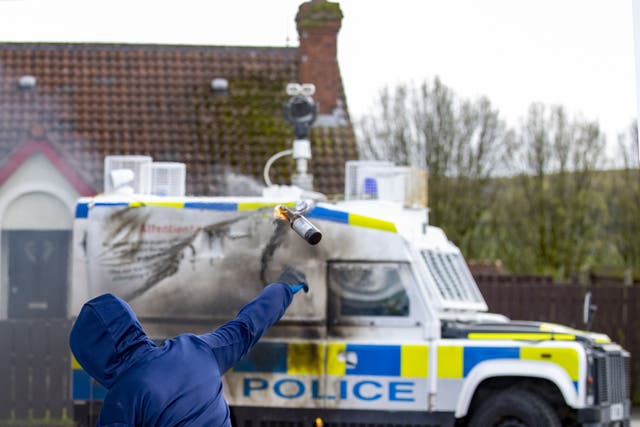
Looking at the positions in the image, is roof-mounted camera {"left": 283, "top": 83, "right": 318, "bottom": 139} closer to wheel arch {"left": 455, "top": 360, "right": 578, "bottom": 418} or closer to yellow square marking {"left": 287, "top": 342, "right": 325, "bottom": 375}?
yellow square marking {"left": 287, "top": 342, "right": 325, "bottom": 375}

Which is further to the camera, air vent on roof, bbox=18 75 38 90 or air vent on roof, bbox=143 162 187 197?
air vent on roof, bbox=18 75 38 90

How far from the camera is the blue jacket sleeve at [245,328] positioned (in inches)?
203

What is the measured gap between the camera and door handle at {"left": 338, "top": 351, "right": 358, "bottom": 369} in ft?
32.1

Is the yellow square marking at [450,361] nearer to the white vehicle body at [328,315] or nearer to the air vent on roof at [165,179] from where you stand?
the white vehicle body at [328,315]

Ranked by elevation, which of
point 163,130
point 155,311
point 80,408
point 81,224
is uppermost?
point 163,130

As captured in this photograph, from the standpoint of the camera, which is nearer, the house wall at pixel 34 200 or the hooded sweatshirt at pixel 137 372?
the hooded sweatshirt at pixel 137 372

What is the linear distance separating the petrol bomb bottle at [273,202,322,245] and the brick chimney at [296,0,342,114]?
44.5 ft

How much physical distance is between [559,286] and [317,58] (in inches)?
213

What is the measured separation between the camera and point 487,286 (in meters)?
16.8

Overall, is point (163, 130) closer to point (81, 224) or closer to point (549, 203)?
point (81, 224)

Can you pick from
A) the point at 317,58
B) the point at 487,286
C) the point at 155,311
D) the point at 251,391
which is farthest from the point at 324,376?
the point at 317,58

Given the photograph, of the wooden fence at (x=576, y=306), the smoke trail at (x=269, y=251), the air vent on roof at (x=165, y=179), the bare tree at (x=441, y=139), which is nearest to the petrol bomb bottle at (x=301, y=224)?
the smoke trail at (x=269, y=251)

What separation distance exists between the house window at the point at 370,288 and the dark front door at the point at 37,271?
9.10 meters

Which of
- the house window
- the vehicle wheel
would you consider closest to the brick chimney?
the house window
